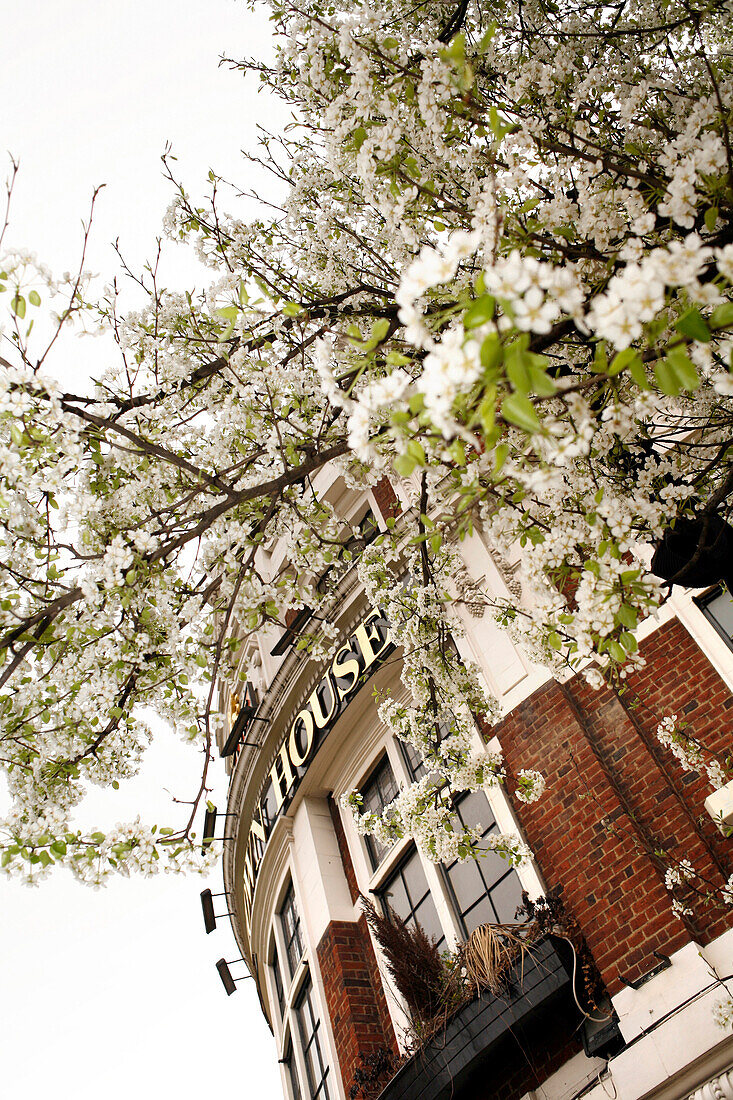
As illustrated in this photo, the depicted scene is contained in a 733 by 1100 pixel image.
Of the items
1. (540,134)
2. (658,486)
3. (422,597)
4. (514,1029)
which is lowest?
(514,1029)

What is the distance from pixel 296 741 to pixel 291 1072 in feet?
15.4

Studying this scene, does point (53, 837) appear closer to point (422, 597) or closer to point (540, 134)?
point (422, 597)

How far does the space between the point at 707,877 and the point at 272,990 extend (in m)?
8.88

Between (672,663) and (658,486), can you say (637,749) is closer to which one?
(672,663)

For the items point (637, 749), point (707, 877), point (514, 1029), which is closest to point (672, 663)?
point (637, 749)

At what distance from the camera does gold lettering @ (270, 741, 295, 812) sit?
11.8 meters

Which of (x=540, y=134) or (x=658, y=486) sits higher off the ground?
(x=540, y=134)

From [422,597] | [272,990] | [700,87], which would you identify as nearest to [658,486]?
[422,597]

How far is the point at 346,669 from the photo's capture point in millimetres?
11016

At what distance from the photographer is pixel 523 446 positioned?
18.6ft

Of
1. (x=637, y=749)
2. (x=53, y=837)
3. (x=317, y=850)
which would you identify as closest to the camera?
(x=53, y=837)

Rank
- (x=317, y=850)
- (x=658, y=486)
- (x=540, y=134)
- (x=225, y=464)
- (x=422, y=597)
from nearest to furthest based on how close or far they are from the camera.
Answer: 1. (x=540, y=134)
2. (x=658, y=486)
3. (x=422, y=597)
4. (x=225, y=464)
5. (x=317, y=850)

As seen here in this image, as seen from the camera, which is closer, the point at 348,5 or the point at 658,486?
the point at 658,486

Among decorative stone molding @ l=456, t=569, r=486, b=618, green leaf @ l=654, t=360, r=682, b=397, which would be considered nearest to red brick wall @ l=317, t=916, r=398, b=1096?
decorative stone molding @ l=456, t=569, r=486, b=618
